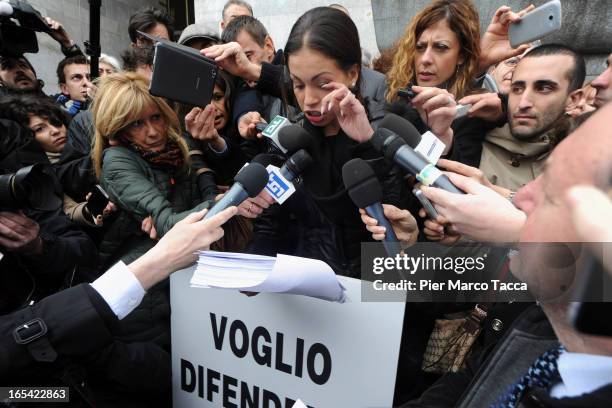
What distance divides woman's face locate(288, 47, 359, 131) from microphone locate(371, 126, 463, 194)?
434 mm

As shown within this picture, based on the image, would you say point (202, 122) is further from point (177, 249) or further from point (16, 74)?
point (16, 74)

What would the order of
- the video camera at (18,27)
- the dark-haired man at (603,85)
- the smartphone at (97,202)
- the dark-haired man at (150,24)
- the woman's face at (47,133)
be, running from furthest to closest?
the dark-haired man at (150,24) → the woman's face at (47,133) → the video camera at (18,27) → the smartphone at (97,202) → the dark-haired man at (603,85)

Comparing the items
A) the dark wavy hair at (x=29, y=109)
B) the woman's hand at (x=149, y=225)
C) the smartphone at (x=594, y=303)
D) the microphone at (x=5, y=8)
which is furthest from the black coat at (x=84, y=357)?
the microphone at (x=5, y=8)

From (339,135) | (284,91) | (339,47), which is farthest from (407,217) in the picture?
(284,91)

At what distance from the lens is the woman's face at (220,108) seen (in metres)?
2.42

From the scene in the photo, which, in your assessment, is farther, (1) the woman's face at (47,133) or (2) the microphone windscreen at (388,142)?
(1) the woman's face at (47,133)

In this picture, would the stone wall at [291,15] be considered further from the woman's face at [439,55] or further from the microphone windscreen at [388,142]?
the microphone windscreen at [388,142]

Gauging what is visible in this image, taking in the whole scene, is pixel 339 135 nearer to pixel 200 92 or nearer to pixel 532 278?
pixel 200 92

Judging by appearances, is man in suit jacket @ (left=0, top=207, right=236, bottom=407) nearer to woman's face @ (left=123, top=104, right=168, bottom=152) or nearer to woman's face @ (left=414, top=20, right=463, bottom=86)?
woman's face @ (left=123, top=104, right=168, bottom=152)

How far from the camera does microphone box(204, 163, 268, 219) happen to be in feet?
4.14

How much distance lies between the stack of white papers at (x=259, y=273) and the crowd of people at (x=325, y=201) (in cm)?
20

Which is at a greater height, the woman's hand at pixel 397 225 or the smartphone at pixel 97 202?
the woman's hand at pixel 397 225

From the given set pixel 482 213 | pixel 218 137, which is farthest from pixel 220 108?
pixel 482 213

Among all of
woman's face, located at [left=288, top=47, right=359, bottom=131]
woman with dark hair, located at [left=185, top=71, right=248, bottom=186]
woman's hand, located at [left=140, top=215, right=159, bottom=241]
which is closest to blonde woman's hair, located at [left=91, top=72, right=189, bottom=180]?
woman with dark hair, located at [left=185, top=71, right=248, bottom=186]
